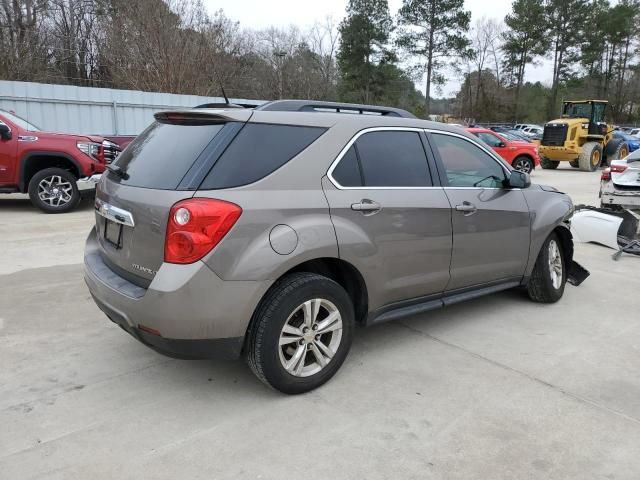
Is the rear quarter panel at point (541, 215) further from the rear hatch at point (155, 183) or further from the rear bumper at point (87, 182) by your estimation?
the rear bumper at point (87, 182)

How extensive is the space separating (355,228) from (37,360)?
2347mm

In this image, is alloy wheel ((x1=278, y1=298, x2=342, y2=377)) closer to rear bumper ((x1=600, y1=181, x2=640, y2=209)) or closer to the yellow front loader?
rear bumper ((x1=600, y1=181, x2=640, y2=209))

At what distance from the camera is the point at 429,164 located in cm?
391

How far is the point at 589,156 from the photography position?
21.1 metres

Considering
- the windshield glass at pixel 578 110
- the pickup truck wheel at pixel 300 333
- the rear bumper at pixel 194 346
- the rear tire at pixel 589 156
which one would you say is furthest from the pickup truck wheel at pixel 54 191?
the windshield glass at pixel 578 110

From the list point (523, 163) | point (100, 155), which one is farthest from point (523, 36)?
point (100, 155)

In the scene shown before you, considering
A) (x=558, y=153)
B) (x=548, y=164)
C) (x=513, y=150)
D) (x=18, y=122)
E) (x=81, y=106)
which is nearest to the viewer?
(x=18, y=122)

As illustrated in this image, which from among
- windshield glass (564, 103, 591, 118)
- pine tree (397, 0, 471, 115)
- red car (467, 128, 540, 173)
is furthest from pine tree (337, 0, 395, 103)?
red car (467, 128, 540, 173)

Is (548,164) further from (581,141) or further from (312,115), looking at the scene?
(312,115)

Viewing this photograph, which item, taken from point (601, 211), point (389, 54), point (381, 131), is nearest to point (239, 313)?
point (381, 131)

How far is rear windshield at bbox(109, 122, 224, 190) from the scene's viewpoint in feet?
9.86

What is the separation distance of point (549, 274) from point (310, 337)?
279cm

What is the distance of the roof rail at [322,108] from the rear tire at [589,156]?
19875mm

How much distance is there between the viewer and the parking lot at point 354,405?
262cm
